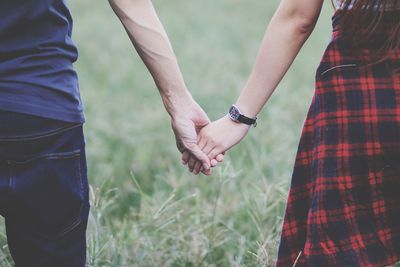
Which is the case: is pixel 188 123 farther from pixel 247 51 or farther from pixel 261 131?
pixel 247 51

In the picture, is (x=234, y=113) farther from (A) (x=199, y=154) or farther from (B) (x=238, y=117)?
(A) (x=199, y=154)

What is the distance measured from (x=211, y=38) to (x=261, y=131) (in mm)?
3619

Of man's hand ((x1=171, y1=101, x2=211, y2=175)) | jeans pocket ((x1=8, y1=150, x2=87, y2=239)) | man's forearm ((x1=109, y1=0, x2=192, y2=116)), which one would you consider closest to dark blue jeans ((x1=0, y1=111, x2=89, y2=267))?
jeans pocket ((x1=8, y1=150, x2=87, y2=239))

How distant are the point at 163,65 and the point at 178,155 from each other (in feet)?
7.60

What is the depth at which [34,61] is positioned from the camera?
5.39ft

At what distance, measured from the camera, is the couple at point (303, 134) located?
5.39ft

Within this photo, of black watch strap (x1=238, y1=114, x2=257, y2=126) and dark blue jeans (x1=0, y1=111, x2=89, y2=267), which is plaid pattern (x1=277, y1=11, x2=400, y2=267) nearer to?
black watch strap (x1=238, y1=114, x2=257, y2=126)

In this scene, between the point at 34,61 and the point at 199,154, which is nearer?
the point at 34,61

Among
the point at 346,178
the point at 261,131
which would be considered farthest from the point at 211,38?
the point at 346,178

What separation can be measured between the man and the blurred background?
67 cm

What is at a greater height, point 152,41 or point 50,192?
point 152,41

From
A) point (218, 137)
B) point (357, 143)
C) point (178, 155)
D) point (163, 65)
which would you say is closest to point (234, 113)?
point (218, 137)

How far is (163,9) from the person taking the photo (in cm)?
1038

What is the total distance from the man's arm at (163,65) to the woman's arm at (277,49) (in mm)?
133
